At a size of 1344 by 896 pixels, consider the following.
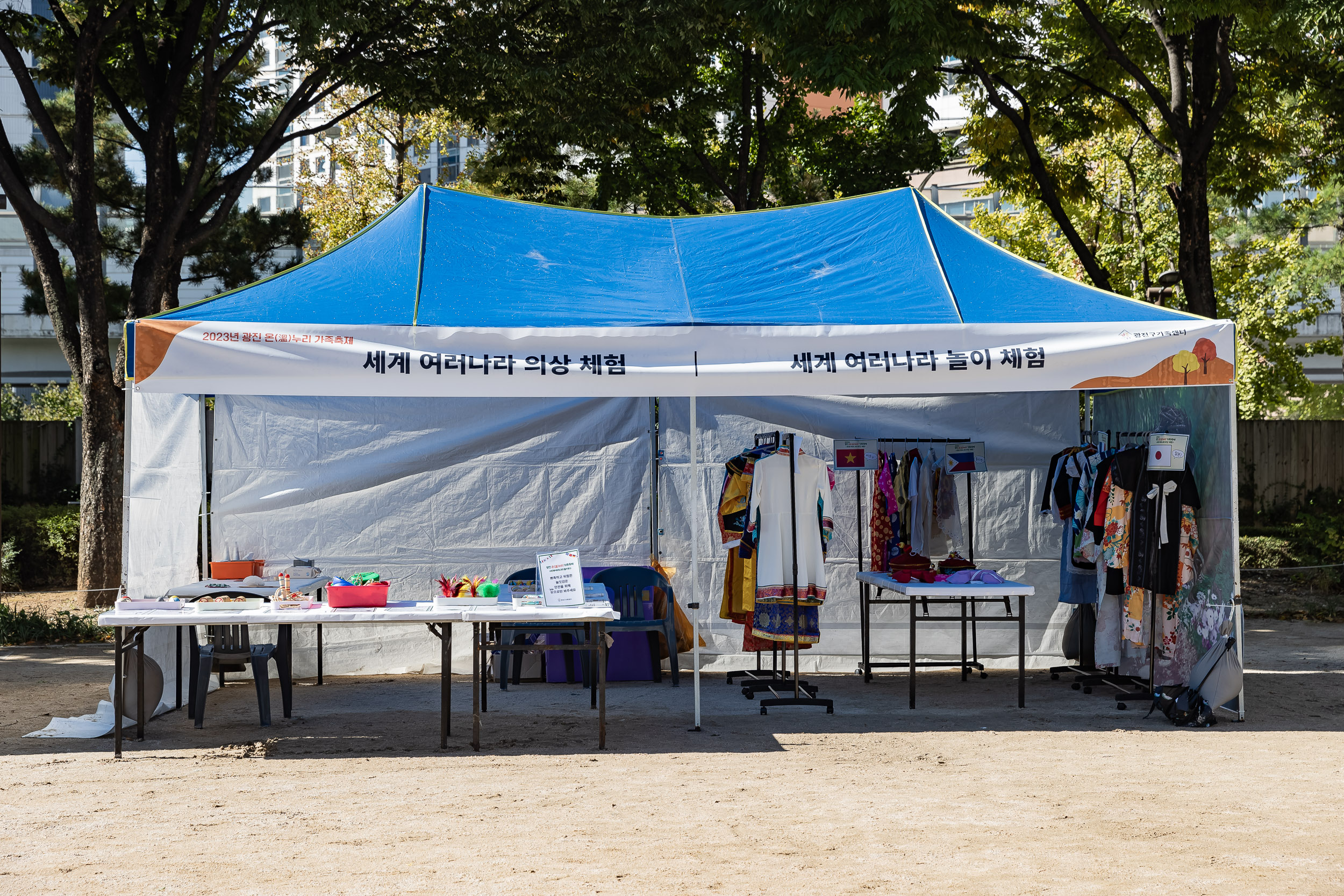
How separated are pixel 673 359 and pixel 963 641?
3.19 meters

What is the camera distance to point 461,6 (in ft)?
36.5

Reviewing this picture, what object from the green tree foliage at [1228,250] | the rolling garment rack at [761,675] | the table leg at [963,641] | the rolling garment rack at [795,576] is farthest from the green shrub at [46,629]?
the green tree foliage at [1228,250]

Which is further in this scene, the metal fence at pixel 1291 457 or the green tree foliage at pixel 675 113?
the metal fence at pixel 1291 457

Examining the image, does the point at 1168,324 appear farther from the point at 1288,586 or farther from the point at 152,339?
the point at 1288,586

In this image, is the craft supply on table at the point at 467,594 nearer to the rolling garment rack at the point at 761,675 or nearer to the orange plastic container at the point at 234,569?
the orange plastic container at the point at 234,569

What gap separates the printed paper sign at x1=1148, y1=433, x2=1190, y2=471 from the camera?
265 inches

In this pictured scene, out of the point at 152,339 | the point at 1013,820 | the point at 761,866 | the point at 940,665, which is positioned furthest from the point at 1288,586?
the point at 152,339

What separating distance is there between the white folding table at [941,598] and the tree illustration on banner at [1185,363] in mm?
1444

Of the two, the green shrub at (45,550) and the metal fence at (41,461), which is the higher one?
the metal fence at (41,461)

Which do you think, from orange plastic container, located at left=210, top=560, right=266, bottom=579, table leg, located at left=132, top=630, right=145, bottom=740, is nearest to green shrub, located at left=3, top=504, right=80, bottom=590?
orange plastic container, located at left=210, top=560, right=266, bottom=579

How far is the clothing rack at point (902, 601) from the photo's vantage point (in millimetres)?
7965

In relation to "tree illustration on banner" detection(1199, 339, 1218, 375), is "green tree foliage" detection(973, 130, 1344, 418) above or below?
above

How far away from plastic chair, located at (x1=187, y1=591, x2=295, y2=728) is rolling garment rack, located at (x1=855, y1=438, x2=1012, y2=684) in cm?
356

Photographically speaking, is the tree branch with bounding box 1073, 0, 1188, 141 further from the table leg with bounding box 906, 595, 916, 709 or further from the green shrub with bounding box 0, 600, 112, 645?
the green shrub with bounding box 0, 600, 112, 645
